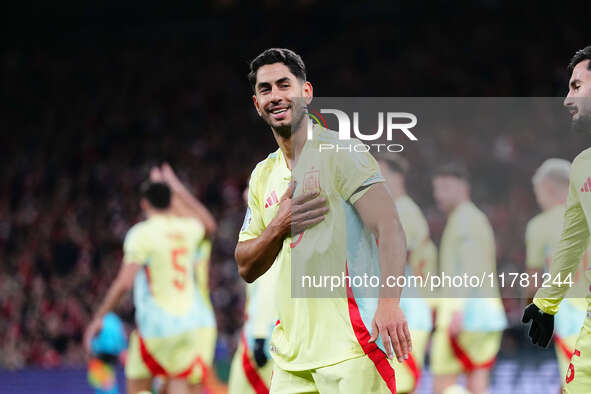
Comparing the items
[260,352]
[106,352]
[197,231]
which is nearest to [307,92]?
[260,352]

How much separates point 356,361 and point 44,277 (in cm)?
1165

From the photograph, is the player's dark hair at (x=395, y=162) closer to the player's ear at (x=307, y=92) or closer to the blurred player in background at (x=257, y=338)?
the blurred player in background at (x=257, y=338)

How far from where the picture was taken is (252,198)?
147 inches

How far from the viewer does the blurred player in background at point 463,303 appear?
6168 millimetres

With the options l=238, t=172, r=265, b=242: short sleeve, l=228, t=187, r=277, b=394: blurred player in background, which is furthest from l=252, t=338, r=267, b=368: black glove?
l=238, t=172, r=265, b=242: short sleeve

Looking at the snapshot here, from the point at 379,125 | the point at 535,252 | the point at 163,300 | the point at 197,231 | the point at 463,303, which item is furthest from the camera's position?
the point at 197,231

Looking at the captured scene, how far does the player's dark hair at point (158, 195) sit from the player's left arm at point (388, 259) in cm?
387

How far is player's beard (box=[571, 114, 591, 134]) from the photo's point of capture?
3.41m

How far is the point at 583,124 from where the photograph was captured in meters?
3.42

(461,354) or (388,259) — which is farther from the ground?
(388,259)

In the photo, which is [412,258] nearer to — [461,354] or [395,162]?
[395,162]

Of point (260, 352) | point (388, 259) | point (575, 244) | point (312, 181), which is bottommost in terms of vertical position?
point (260, 352)

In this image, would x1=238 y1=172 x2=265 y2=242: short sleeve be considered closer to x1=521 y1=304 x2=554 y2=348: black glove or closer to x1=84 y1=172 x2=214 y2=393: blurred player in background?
x1=521 y1=304 x2=554 y2=348: black glove

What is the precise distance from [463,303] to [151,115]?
42.2ft
